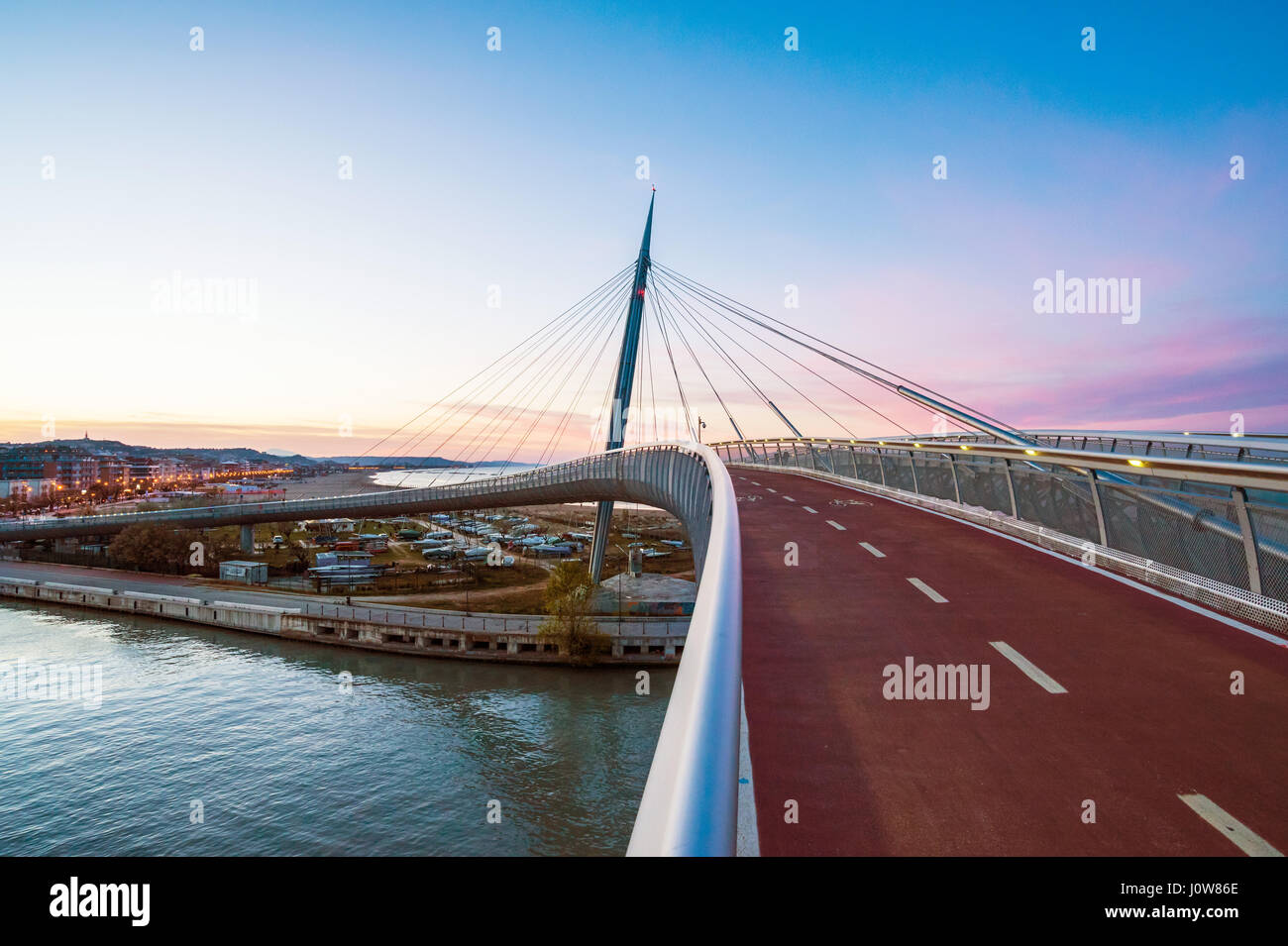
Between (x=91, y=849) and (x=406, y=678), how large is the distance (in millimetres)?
17389

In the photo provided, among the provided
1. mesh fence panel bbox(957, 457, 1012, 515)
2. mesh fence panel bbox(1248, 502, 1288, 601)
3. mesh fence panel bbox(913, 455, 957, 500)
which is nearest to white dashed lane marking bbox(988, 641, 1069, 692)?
mesh fence panel bbox(1248, 502, 1288, 601)

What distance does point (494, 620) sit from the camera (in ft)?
147

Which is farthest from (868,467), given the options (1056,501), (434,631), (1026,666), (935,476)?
(434,631)

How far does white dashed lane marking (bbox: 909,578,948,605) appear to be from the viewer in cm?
803

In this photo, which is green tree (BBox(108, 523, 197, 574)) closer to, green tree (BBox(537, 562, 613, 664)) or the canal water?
the canal water

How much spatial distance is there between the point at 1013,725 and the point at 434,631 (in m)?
42.5

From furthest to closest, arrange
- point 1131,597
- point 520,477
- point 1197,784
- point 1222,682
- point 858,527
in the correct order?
point 520,477
point 858,527
point 1131,597
point 1222,682
point 1197,784

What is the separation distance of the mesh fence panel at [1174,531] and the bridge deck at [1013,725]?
26.9 inches

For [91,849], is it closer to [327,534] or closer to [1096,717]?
[1096,717]

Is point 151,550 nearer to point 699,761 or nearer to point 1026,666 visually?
point 1026,666

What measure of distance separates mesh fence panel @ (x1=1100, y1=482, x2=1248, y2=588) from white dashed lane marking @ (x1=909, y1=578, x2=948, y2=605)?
296 cm

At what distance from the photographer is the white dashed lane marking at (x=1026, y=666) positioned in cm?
537
